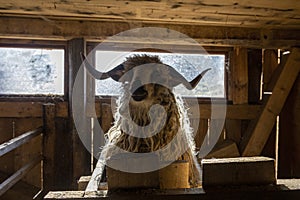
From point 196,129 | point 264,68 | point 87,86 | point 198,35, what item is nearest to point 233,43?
point 198,35

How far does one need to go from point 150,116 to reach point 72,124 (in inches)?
57.4

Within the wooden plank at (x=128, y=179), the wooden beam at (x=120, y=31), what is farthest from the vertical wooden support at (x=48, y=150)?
the wooden plank at (x=128, y=179)

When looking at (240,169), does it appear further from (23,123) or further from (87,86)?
(23,123)

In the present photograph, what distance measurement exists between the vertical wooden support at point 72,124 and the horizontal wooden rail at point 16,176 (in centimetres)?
33

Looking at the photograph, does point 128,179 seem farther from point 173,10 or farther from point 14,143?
point 173,10

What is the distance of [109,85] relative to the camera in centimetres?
285

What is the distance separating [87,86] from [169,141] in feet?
5.22

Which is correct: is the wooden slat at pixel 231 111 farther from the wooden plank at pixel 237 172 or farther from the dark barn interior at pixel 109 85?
the wooden plank at pixel 237 172

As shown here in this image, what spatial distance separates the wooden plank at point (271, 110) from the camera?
2.60 meters

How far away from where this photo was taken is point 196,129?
292 cm

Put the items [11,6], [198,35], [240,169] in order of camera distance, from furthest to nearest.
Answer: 1. [198,35]
2. [11,6]
3. [240,169]

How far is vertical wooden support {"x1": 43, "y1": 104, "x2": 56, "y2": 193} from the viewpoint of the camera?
2.71m

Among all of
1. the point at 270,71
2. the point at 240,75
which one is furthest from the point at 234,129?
the point at 270,71

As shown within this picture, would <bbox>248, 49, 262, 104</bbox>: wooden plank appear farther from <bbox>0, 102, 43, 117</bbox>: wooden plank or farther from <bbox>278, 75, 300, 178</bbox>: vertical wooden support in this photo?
<bbox>0, 102, 43, 117</bbox>: wooden plank
